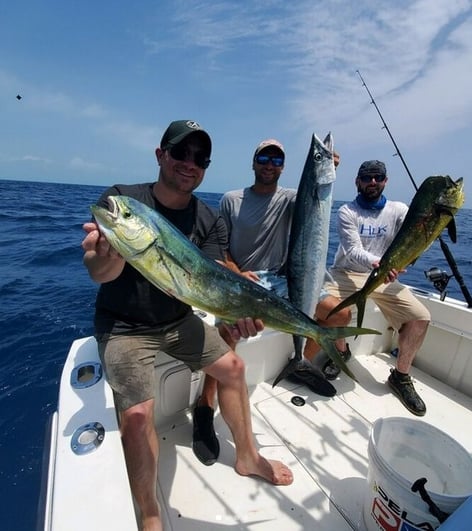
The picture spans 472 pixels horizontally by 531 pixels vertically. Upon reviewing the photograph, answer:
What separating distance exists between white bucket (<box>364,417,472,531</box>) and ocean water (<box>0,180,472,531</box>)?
250 centimetres

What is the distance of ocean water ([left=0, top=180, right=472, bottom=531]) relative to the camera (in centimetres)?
275

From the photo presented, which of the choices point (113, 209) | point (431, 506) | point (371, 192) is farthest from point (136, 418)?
point (371, 192)

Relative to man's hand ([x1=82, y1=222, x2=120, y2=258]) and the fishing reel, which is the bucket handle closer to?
man's hand ([x1=82, y1=222, x2=120, y2=258])

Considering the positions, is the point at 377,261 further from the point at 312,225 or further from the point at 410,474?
the point at 410,474

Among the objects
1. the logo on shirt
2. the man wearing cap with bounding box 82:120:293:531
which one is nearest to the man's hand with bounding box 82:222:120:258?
the man wearing cap with bounding box 82:120:293:531

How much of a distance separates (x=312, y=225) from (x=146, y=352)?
4.59 ft

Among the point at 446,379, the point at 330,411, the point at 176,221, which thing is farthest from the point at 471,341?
the point at 176,221

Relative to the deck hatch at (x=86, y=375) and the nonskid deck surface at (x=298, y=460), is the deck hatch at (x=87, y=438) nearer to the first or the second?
the deck hatch at (x=86, y=375)

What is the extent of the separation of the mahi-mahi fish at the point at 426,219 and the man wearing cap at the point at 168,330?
114 centimetres

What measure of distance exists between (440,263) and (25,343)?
1251cm

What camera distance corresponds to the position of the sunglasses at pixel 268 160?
2687 mm

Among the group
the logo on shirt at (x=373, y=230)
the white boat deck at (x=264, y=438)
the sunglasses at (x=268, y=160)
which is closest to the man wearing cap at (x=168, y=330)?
the white boat deck at (x=264, y=438)

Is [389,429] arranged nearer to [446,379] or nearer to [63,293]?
[446,379]

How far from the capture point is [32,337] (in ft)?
16.4
